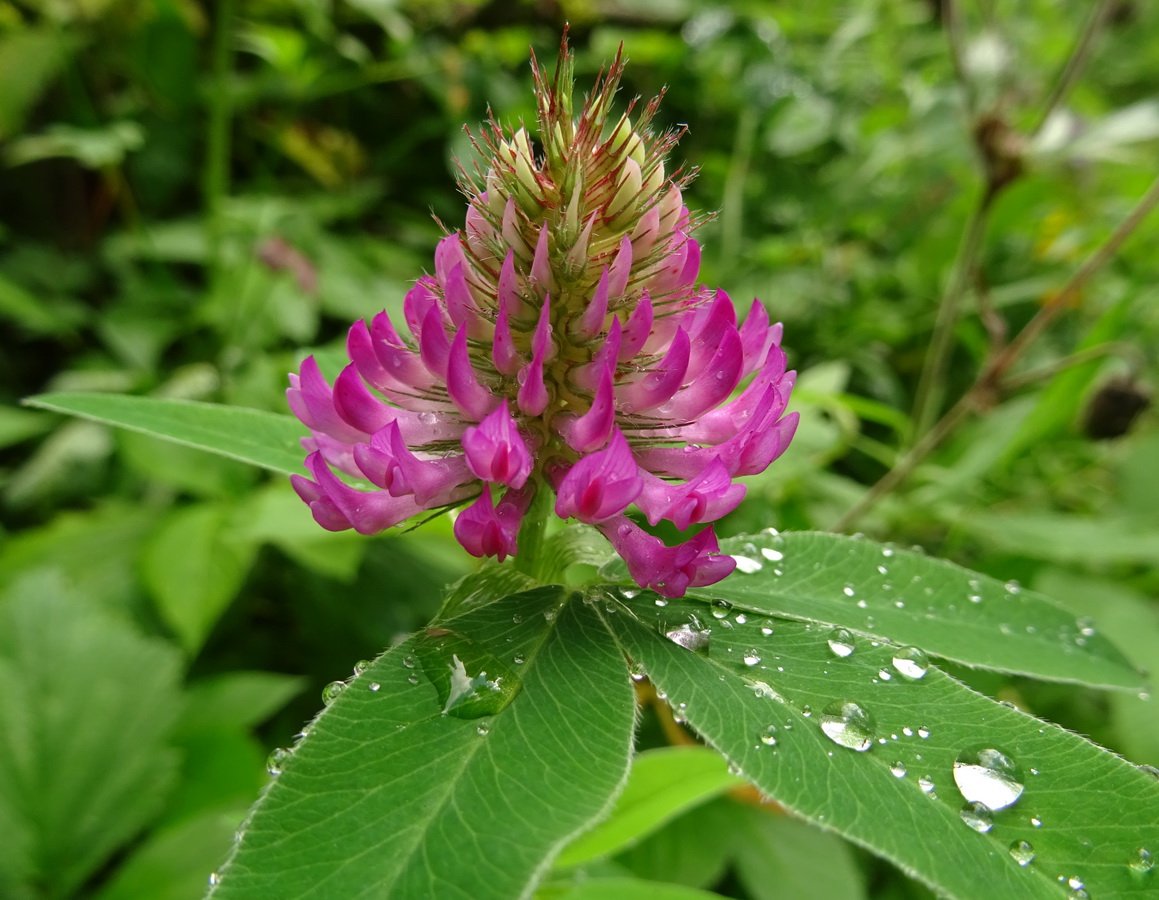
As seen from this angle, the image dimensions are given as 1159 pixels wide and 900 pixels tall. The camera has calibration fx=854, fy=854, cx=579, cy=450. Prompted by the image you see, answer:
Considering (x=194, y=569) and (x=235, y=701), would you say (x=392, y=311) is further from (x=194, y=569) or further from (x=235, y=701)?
(x=235, y=701)

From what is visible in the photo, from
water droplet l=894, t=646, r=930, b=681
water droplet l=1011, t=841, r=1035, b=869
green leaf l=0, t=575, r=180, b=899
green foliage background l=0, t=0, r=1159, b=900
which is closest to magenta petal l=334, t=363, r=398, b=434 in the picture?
green foliage background l=0, t=0, r=1159, b=900

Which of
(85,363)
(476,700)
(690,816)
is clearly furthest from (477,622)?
(85,363)

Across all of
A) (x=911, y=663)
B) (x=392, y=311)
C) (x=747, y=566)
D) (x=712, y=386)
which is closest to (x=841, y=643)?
(x=911, y=663)

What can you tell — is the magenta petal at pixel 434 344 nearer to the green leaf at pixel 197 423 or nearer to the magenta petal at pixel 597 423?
the magenta petal at pixel 597 423

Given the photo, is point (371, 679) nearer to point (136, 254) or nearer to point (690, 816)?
point (690, 816)

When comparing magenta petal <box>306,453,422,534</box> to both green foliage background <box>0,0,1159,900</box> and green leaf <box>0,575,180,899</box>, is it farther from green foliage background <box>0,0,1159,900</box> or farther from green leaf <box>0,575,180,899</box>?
green leaf <box>0,575,180,899</box>

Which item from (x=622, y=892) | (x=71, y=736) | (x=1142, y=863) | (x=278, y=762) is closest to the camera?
(x=1142, y=863)
